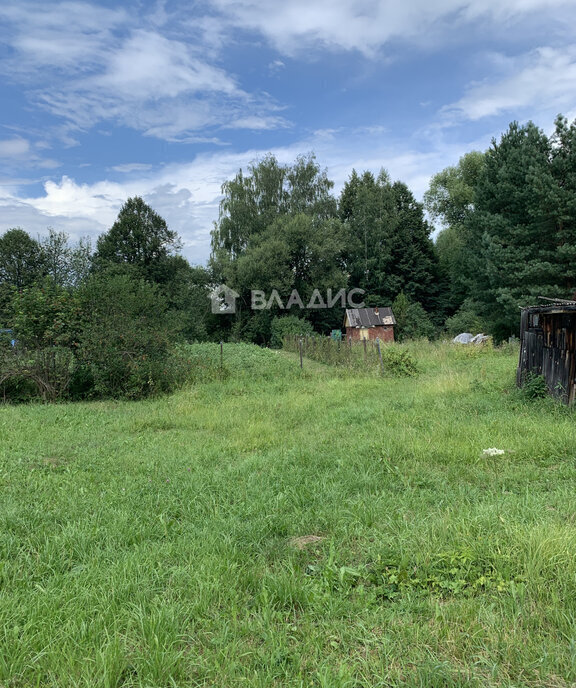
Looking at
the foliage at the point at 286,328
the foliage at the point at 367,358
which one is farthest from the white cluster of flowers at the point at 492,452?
the foliage at the point at 286,328

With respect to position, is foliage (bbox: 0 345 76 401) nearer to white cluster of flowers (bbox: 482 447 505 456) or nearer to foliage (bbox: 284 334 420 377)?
foliage (bbox: 284 334 420 377)

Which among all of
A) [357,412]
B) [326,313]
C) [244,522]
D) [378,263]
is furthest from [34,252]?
[244,522]

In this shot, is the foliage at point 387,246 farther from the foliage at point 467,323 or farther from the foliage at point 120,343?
the foliage at point 120,343

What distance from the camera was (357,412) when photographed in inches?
281

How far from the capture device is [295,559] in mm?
2756

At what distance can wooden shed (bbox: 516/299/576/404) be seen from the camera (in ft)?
21.9

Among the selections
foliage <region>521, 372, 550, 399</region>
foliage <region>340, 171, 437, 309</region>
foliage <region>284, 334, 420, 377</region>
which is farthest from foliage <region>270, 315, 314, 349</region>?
foliage <region>521, 372, 550, 399</region>

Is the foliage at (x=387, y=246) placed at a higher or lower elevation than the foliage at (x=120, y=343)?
higher

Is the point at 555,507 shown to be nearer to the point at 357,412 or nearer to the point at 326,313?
the point at 357,412

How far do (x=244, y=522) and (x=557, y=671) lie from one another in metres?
2.10

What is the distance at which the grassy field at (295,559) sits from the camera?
1.88 meters

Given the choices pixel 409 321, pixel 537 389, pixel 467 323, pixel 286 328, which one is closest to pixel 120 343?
pixel 537 389

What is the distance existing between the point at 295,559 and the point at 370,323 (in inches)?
1066

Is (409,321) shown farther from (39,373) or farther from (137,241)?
(39,373)
